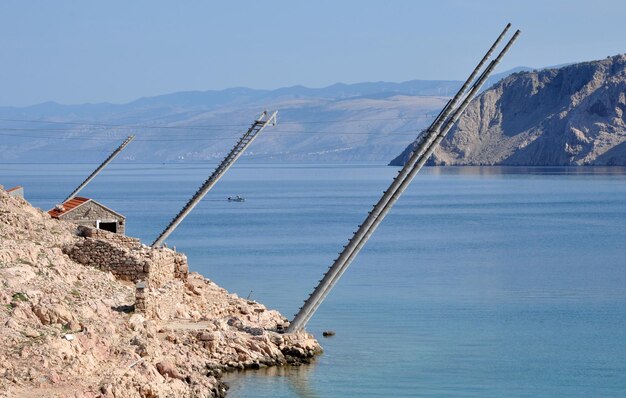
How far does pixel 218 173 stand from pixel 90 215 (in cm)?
411

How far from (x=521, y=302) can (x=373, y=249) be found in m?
22.3

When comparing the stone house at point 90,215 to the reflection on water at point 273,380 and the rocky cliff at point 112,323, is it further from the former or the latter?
the reflection on water at point 273,380

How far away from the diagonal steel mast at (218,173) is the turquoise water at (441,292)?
12.3 feet

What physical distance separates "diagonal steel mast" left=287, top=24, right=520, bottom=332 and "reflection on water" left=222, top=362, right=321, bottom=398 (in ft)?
5.43

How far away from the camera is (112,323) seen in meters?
22.9

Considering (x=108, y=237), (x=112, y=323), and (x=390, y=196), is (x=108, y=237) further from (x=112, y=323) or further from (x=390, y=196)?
(x=112, y=323)

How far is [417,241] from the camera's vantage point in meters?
66.4

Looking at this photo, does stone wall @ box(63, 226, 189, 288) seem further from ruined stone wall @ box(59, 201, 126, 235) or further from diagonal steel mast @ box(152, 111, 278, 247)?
ruined stone wall @ box(59, 201, 126, 235)

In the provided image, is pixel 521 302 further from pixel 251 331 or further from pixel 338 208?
pixel 338 208

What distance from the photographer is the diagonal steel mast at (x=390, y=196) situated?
26.8 meters

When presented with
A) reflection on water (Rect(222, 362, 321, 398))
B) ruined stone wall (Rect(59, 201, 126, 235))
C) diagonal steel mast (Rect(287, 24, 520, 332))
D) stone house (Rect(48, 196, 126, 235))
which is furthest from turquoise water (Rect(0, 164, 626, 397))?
ruined stone wall (Rect(59, 201, 126, 235))

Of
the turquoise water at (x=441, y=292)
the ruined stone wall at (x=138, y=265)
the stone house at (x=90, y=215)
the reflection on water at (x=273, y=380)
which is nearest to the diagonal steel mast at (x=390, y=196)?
the turquoise water at (x=441, y=292)

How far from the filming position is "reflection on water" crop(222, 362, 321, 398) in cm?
2377

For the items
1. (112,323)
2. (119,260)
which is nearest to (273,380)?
(112,323)
